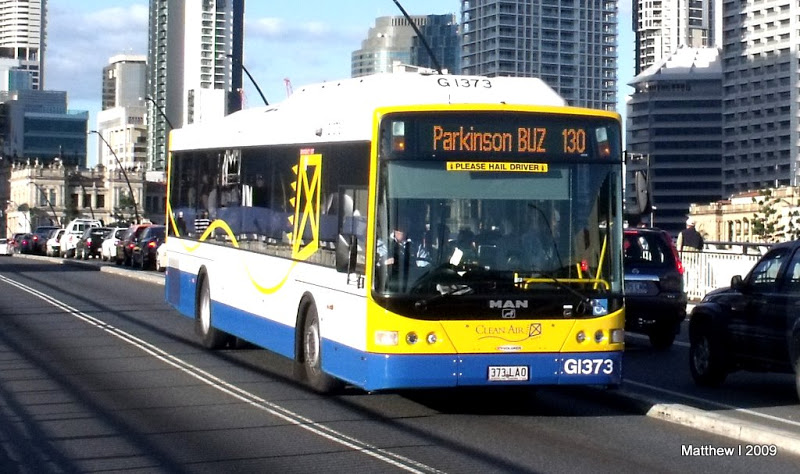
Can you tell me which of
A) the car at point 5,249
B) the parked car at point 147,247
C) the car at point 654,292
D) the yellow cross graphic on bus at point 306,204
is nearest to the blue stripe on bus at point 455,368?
the yellow cross graphic on bus at point 306,204

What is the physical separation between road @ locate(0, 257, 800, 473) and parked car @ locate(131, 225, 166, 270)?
97.4ft

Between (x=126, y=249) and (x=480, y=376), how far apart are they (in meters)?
41.3

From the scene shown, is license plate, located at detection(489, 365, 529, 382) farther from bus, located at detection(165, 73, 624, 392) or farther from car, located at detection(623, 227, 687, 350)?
car, located at detection(623, 227, 687, 350)

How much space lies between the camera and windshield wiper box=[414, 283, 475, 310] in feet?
39.6

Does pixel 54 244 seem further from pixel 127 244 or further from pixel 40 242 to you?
pixel 127 244

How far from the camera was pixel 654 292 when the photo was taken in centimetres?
1980

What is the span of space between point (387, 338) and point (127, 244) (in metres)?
41.2

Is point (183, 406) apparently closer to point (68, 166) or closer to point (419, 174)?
point (419, 174)

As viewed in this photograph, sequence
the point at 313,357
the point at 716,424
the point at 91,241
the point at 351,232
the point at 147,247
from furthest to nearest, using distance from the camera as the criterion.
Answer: the point at 91,241
the point at 147,247
the point at 313,357
the point at 351,232
the point at 716,424

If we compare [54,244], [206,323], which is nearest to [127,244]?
[54,244]

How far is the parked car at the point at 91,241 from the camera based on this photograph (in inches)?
2525

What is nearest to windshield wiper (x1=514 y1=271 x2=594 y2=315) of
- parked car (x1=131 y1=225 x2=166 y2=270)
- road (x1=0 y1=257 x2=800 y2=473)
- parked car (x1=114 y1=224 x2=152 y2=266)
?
road (x1=0 y1=257 x2=800 y2=473)

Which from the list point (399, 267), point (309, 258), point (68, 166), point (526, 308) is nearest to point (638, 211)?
point (526, 308)

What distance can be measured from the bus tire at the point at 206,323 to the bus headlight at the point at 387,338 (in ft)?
22.1
